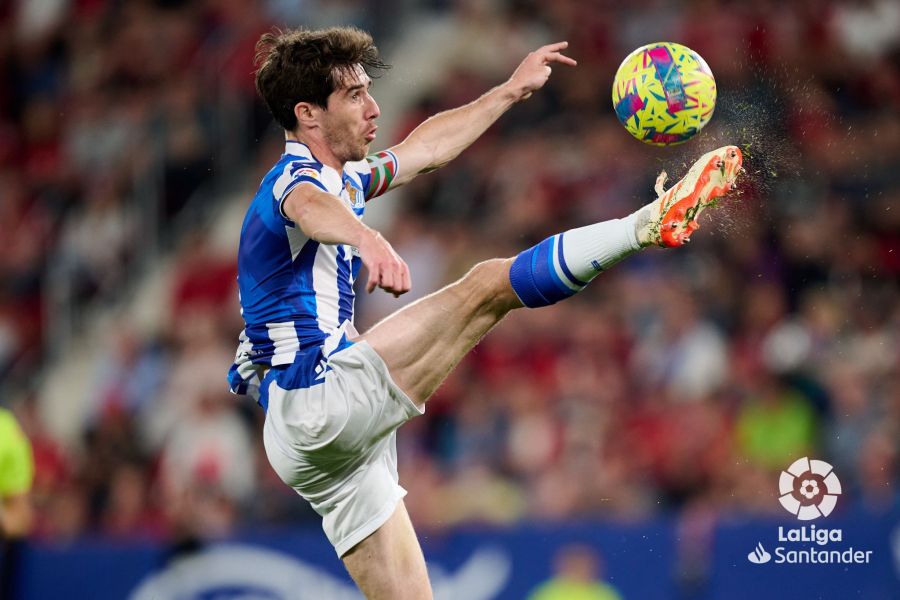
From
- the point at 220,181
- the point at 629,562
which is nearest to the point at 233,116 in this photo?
the point at 220,181

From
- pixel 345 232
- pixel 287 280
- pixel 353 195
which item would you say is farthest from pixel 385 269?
pixel 353 195

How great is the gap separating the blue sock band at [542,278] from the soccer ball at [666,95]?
88 centimetres

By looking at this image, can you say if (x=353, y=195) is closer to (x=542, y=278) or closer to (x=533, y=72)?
(x=542, y=278)

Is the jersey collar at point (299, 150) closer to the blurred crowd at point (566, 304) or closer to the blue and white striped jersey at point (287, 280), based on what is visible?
the blue and white striped jersey at point (287, 280)

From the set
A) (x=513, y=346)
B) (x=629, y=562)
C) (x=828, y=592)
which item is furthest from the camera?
(x=513, y=346)

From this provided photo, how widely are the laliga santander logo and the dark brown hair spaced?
3571 mm

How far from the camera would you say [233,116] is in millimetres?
12008

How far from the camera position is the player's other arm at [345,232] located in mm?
4402

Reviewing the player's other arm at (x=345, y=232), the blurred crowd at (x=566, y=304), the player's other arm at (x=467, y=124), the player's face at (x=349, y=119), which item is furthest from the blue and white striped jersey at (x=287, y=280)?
the blurred crowd at (x=566, y=304)

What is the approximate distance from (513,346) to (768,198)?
2085 millimetres

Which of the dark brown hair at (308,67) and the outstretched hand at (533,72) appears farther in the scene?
the outstretched hand at (533,72)

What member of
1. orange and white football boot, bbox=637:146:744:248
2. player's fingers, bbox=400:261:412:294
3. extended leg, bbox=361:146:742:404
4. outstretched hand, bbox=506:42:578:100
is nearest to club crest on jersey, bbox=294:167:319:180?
extended leg, bbox=361:146:742:404

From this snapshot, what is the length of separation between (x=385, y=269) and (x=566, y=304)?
5.76 meters

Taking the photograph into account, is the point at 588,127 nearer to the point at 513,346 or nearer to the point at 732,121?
the point at 513,346
